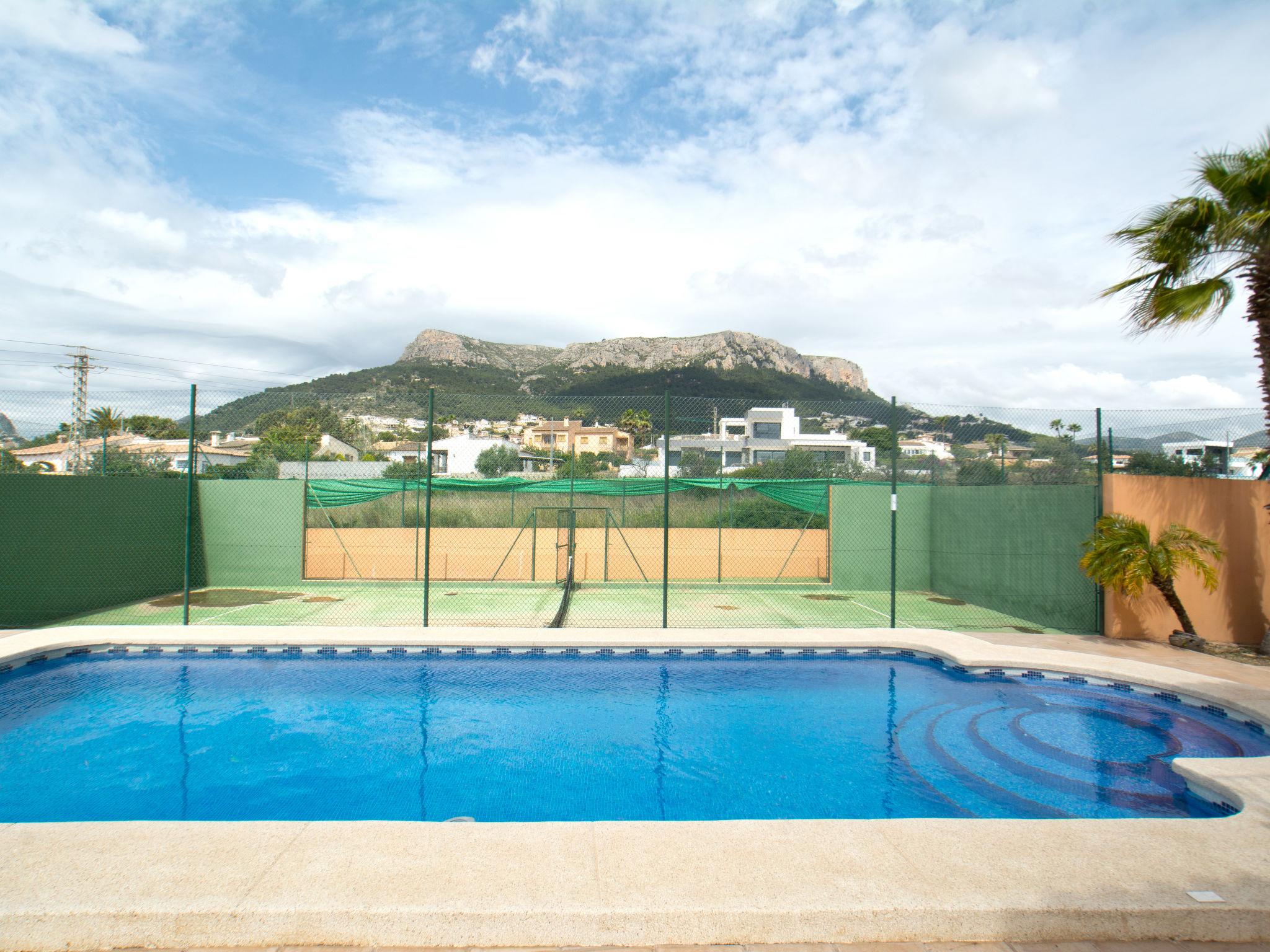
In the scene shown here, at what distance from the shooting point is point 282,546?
1194 centimetres

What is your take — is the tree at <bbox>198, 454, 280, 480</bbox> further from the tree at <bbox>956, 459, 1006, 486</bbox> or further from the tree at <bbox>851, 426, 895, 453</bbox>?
the tree at <bbox>956, 459, 1006, 486</bbox>

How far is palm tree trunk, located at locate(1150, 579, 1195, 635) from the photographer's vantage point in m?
7.32

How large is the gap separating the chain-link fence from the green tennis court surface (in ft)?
0.24

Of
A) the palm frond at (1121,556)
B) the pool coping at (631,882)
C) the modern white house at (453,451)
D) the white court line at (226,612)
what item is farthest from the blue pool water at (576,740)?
the modern white house at (453,451)

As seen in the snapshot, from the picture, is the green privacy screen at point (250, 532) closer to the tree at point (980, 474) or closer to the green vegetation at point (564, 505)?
the green vegetation at point (564, 505)

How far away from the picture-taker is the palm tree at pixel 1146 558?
7.22 m

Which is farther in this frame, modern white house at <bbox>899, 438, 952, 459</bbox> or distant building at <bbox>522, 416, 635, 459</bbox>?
distant building at <bbox>522, 416, 635, 459</bbox>

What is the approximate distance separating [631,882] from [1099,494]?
753 cm

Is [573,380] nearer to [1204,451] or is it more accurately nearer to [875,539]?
[875,539]

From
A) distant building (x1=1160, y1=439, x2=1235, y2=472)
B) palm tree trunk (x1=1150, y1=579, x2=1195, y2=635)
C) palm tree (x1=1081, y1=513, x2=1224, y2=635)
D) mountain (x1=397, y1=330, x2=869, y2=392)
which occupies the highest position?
mountain (x1=397, y1=330, x2=869, y2=392)

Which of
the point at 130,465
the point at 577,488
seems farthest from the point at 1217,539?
the point at 130,465

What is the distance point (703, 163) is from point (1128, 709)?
36.3 ft

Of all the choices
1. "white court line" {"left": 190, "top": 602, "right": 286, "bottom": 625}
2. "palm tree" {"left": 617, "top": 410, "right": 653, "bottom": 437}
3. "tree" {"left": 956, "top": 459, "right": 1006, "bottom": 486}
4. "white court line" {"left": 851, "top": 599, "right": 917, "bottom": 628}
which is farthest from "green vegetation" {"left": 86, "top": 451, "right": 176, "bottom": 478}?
"tree" {"left": 956, "top": 459, "right": 1006, "bottom": 486}

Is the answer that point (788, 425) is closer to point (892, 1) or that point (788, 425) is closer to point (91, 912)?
point (892, 1)
